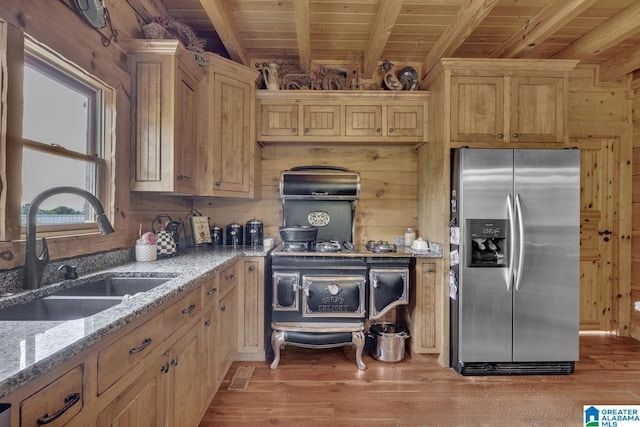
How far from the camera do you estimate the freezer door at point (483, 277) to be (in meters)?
2.38

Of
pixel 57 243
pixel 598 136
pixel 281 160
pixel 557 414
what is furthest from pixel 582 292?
pixel 57 243

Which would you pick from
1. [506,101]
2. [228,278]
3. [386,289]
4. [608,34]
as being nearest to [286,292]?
[228,278]

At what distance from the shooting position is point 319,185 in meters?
2.88

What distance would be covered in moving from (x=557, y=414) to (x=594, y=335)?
181 centimetres

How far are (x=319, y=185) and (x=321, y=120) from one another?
1.95 feet

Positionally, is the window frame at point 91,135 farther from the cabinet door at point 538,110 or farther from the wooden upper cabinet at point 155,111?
the cabinet door at point 538,110

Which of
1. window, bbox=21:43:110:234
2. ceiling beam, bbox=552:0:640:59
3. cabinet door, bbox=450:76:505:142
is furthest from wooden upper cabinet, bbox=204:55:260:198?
ceiling beam, bbox=552:0:640:59

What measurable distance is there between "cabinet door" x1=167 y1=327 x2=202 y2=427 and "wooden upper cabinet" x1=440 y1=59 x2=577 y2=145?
91.3 inches

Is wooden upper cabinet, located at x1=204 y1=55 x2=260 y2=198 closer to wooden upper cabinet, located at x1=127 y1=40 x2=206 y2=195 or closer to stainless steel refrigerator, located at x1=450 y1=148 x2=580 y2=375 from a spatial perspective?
wooden upper cabinet, located at x1=127 y1=40 x2=206 y2=195

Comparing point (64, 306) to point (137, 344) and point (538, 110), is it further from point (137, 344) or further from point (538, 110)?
point (538, 110)

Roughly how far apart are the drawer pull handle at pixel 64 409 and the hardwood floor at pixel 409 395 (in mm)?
1302

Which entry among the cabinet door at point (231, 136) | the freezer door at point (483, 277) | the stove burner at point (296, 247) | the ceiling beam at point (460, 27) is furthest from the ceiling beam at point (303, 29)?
the stove burner at point (296, 247)

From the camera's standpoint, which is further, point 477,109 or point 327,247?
point 327,247

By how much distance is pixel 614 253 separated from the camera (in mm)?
3256
